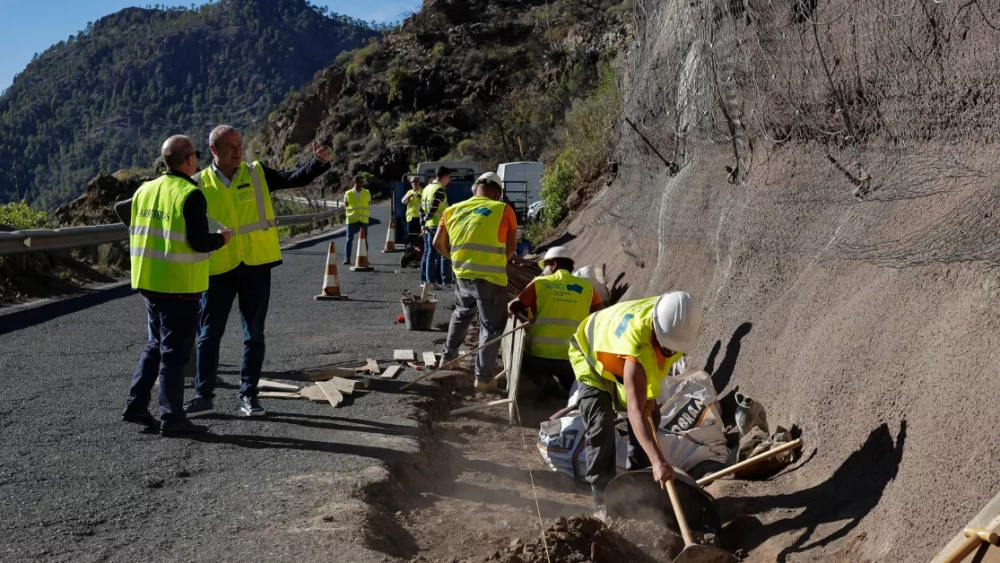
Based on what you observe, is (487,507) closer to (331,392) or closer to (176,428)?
(176,428)

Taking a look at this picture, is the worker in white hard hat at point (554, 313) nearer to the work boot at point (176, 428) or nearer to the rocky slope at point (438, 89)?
the work boot at point (176, 428)

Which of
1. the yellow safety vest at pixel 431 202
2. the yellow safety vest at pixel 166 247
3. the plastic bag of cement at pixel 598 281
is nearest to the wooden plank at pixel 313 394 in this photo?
the yellow safety vest at pixel 166 247

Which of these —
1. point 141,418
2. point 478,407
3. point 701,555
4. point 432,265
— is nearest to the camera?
point 701,555

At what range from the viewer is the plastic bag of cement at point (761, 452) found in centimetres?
583

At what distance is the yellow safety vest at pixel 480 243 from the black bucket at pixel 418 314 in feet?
8.94

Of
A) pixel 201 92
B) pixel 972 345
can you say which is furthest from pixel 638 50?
pixel 201 92

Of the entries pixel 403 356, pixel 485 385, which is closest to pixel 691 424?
pixel 485 385

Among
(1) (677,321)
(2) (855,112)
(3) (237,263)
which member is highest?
(2) (855,112)

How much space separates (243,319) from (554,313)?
2.37 m

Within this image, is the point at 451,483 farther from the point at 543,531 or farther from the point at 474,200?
the point at 474,200

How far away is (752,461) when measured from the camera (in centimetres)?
561

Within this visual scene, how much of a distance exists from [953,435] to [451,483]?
314 cm

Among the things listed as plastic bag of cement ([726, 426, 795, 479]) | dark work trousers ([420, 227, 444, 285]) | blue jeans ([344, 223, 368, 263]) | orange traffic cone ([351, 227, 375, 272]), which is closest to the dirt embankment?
plastic bag of cement ([726, 426, 795, 479])

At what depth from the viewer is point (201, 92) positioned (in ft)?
596
